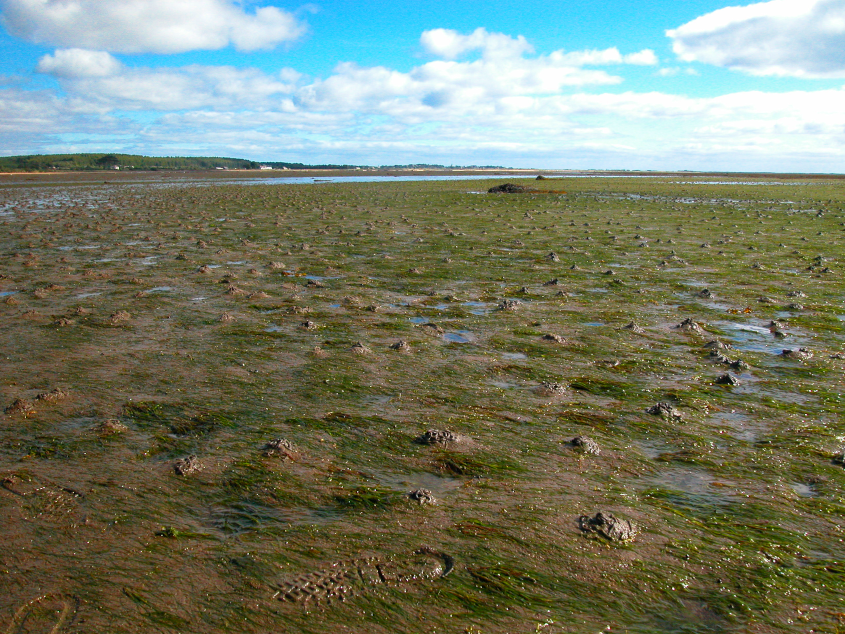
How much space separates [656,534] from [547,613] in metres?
1.22

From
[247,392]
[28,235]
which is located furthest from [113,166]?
[247,392]

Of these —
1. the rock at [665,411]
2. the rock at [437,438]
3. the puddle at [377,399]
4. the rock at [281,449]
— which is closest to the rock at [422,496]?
the rock at [437,438]

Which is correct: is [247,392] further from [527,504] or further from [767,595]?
[767,595]

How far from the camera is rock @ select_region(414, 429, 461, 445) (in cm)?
542

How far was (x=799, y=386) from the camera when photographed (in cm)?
674

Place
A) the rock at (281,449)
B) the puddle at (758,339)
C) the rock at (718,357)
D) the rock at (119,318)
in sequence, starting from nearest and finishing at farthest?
the rock at (281,449) → the rock at (718,357) → the puddle at (758,339) → the rock at (119,318)

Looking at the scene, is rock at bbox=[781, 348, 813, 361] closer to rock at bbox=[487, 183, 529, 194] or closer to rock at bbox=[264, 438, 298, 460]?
rock at bbox=[264, 438, 298, 460]

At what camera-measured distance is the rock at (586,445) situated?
5.27m

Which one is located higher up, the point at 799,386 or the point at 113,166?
the point at 113,166

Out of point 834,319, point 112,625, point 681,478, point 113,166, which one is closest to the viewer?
point 112,625

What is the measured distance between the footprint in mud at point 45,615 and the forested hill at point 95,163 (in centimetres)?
13417

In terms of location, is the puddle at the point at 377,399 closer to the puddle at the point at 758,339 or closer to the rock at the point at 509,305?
the rock at the point at 509,305

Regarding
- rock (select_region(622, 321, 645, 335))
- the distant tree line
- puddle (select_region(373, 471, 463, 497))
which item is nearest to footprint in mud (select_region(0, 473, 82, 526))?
puddle (select_region(373, 471, 463, 497))

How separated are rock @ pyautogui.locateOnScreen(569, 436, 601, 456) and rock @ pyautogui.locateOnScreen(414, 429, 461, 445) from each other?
1155 millimetres
